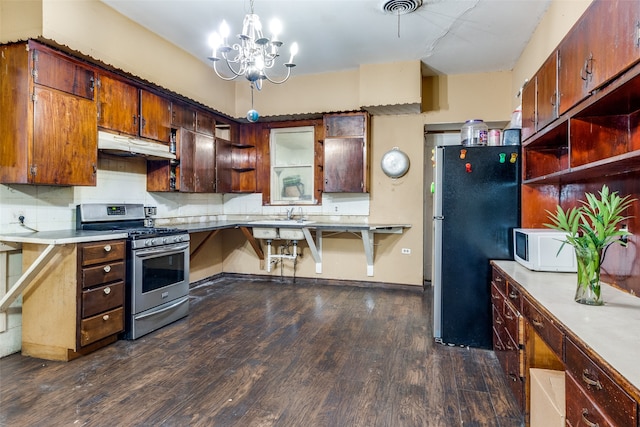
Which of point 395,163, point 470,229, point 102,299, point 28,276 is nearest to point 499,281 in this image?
point 470,229

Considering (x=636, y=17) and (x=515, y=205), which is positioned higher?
(x=636, y=17)

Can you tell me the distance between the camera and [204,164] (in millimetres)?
4543

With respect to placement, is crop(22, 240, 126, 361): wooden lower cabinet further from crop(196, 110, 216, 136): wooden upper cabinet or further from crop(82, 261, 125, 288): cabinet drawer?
crop(196, 110, 216, 136): wooden upper cabinet

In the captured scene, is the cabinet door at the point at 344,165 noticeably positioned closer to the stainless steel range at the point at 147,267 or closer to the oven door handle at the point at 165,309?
the stainless steel range at the point at 147,267

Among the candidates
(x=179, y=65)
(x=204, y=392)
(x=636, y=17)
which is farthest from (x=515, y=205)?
(x=179, y=65)

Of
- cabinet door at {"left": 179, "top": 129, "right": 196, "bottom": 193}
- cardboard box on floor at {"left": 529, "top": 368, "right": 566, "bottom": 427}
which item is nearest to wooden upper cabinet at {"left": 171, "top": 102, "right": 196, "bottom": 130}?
cabinet door at {"left": 179, "top": 129, "right": 196, "bottom": 193}

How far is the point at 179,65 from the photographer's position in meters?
4.29

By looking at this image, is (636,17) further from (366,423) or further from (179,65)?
(179,65)

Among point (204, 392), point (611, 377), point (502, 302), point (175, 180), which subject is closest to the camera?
point (611, 377)

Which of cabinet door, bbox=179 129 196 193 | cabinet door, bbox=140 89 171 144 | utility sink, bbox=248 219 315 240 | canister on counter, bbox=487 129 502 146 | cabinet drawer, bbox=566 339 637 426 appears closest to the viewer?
cabinet drawer, bbox=566 339 637 426

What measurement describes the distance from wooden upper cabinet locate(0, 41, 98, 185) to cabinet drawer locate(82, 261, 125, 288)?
0.74 metres

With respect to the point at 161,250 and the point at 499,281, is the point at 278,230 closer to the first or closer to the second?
the point at 161,250

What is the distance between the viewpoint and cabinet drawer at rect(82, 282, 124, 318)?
2738 millimetres

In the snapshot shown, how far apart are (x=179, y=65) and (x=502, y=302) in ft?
14.0
